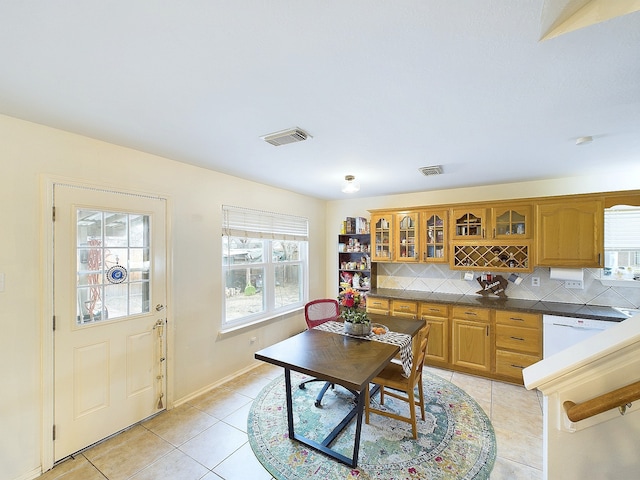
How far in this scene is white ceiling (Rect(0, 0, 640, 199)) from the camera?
1.06m

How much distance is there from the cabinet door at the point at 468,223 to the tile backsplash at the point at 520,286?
23.5 inches

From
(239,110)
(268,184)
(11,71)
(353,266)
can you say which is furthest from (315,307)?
(11,71)

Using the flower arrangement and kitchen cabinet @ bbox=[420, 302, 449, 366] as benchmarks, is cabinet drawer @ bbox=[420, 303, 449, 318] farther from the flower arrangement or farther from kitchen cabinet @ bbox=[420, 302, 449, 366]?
the flower arrangement

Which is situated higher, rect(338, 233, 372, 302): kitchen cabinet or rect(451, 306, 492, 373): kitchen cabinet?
rect(338, 233, 372, 302): kitchen cabinet

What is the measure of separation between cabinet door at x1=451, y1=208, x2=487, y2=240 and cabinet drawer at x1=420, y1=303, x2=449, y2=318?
0.95 meters

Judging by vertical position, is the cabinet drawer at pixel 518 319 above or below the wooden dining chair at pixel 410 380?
above

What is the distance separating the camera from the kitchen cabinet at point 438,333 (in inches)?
142

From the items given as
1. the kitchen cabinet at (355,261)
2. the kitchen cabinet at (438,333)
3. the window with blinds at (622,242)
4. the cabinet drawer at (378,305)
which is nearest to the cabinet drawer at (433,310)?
the kitchen cabinet at (438,333)

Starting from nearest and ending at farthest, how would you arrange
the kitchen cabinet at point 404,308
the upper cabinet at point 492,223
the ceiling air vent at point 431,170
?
the ceiling air vent at point 431,170 → the upper cabinet at point 492,223 → the kitchen cabinet at point 404,308

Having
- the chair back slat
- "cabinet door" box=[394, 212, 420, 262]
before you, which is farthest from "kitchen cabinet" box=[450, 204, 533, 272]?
the chair back slat

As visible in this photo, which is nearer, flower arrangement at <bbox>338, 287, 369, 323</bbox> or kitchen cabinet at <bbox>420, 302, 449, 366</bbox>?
flower arrangement at <bbox>338, 287, 369, 323</bbox>

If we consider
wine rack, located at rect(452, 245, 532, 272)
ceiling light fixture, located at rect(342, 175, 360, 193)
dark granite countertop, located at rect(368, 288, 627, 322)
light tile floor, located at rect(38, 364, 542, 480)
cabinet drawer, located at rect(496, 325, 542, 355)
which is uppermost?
ceiling light fixture, located at rect(342, 175, 360, 193)

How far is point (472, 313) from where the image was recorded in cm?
345

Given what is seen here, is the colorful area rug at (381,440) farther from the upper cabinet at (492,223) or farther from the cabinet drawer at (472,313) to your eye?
the upper cabinet at (492,223)
